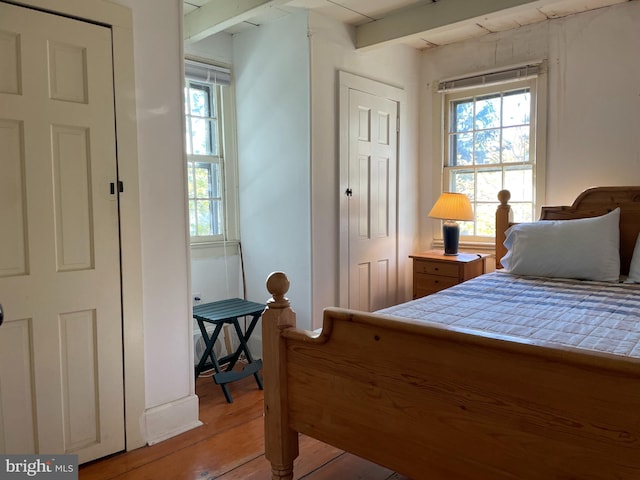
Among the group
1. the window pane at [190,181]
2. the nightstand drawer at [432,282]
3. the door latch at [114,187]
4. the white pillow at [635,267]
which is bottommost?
the nightstand drawer at [432,282]

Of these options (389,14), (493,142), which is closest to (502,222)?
(493,142)

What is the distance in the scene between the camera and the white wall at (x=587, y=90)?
10.2 ft

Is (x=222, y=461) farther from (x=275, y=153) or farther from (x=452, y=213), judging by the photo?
(x=452, y=213)

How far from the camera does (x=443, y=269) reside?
3.56 meters

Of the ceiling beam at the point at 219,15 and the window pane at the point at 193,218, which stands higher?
the ceiling beam at the point at 219,15

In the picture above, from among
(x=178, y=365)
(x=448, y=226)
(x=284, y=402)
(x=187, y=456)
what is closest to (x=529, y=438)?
(x=284, y=402)

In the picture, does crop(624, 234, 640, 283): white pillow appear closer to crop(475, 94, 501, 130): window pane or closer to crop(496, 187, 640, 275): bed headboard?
crop(496, 187, 640, 275): bed headboard

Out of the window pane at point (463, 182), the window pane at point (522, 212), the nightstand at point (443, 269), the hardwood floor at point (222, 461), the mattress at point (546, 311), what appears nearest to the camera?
the mattress at point (546, 311)

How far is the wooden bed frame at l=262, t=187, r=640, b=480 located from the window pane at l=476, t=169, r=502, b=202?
261 centimetres

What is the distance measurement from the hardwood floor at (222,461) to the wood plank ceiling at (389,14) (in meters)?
2.26

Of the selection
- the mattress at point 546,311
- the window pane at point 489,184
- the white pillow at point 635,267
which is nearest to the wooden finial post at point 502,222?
the window pane at point 489,184

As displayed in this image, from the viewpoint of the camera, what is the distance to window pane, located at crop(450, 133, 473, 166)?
154 inches

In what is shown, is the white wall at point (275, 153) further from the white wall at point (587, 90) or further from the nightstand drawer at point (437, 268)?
the white wall at point (587, 90)

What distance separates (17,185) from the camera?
188 centimetres
